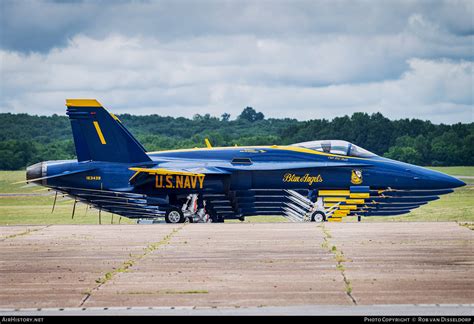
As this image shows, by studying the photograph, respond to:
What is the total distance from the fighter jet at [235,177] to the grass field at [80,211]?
93.9 inches

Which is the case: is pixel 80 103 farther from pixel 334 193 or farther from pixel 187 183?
pixel 334 193

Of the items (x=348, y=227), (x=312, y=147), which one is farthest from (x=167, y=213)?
(x=348, y=227)

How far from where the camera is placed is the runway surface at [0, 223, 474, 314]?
12.0 metres

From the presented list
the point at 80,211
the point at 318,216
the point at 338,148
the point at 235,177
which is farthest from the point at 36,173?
the point at 80,211

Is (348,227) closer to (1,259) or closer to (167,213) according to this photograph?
(167,213)

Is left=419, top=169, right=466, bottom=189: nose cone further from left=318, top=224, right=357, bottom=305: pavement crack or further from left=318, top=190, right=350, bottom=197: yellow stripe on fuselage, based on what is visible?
left=318, top=224, right=357, bottom=305: pavement crack

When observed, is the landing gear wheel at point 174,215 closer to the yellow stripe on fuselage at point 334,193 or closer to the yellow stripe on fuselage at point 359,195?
the yellow stripe on fuselage at point 334,193

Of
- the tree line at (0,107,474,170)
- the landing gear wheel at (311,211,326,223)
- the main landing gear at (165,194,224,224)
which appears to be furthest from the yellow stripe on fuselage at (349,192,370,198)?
the tree line at (0,107,474,170)

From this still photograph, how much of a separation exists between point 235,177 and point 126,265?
38.0 ft

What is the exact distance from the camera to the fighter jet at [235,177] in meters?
26.8

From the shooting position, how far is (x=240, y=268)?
584 inches

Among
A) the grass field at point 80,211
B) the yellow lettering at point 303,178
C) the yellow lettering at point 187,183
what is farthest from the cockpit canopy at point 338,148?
the grass field at point 80,211

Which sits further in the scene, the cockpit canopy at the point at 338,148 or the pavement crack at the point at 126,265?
the cockpit canopy at the point at 338,148

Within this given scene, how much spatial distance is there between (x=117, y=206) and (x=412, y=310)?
18386mm
